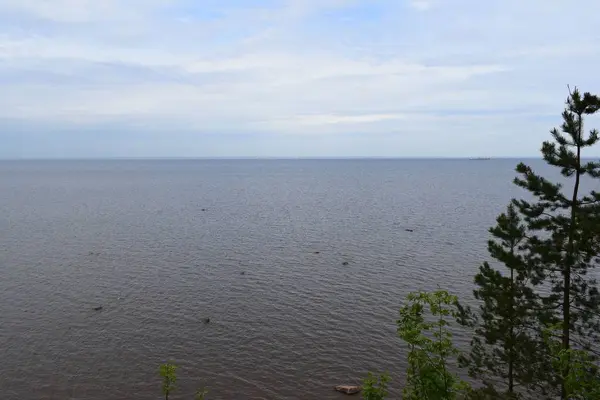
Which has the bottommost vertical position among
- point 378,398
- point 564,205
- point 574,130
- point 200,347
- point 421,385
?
point 200,347

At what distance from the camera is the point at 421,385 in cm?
1161

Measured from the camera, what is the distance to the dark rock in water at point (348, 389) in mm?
27594

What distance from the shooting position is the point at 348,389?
Result: 2766 cm

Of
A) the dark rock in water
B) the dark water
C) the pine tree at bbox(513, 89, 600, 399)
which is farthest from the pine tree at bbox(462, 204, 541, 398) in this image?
the dark water

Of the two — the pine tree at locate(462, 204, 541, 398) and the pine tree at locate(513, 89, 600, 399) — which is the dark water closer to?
the pine tree at locate(462, 204, 541, 398)

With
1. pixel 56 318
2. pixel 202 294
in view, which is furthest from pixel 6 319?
pixel 202 294

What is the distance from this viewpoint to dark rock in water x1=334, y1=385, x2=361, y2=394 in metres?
27.6

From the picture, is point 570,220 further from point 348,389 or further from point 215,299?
point 215,299

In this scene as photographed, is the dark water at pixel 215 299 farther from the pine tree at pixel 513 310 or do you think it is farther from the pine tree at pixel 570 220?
the pine tree at pixel 570 220

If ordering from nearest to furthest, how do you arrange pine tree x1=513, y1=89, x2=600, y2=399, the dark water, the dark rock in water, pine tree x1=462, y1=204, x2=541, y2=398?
1. pine tree x1=513, y1=89, x2=600, y2=399
2. pine tree x1=462, y1=204, x2=541, y2=398
3. the dark rock in water
4. the dark water

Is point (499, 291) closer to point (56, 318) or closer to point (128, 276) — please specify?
point (56, 318)

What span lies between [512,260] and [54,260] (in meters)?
57.7

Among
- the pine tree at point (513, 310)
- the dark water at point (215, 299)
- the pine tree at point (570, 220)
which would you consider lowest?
the dark water at point (215, 299)

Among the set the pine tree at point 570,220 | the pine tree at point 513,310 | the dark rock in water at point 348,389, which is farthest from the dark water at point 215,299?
the pine tree at point 570,220
